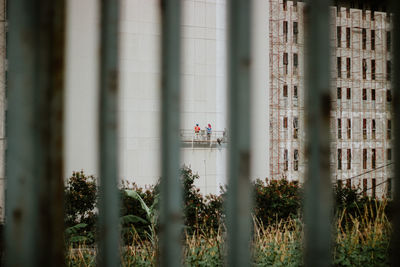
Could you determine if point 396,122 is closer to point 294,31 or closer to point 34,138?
point 34,138

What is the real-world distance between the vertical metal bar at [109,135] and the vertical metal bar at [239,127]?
0.13 meters

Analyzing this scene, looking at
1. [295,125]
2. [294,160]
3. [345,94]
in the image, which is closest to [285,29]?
[295,125]

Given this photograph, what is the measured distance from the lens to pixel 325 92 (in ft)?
1.58

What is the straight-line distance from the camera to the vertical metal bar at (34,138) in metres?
0.46

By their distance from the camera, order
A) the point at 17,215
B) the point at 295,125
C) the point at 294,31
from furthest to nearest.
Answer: the point at 294,31 → the point at 295,125 → the point at 17,215

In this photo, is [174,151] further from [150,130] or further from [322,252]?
[150,130]

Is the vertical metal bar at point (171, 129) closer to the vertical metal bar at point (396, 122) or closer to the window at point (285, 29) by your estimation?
the vertical metal bar at point (396, 122)

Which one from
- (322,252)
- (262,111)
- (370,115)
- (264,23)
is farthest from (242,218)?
(370,115)

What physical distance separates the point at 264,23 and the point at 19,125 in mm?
16230

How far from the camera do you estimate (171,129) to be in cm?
49

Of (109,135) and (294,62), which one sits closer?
(109,135)

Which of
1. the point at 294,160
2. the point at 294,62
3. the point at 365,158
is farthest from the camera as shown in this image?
the point at 365,158

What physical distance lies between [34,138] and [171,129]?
154 mm

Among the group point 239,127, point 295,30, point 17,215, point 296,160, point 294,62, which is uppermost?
point 295,30
